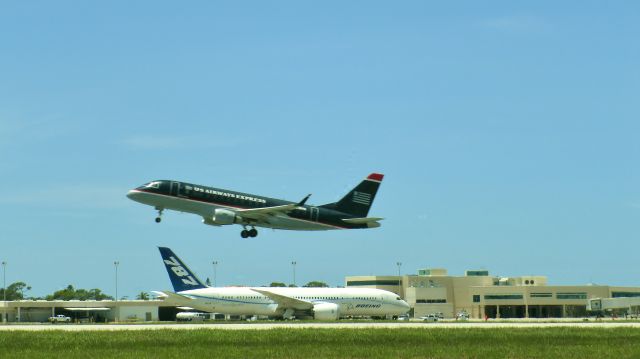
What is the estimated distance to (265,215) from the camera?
280 feet

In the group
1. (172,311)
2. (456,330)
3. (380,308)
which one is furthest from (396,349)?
(172,311)

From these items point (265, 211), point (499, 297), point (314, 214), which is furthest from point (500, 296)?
point (265, 211)

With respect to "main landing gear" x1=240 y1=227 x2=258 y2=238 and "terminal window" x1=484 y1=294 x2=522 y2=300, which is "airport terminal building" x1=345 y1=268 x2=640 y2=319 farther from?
"main landing gear" x1=240 y1=227 x2=258 y2=238

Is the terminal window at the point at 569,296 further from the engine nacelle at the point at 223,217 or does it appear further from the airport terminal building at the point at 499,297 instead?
the engine nacelle at the point at 223,217

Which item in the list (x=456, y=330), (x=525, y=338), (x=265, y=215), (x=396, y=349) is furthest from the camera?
(x=265, y=215)

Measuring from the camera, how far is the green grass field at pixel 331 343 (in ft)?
161

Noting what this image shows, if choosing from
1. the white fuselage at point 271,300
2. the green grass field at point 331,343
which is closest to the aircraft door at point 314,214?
the green grass field at point 331,343

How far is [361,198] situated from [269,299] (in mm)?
27907

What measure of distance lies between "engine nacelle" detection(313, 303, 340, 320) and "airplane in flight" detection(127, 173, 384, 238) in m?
23.7

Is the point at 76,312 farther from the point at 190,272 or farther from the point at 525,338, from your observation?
the point at 525,338

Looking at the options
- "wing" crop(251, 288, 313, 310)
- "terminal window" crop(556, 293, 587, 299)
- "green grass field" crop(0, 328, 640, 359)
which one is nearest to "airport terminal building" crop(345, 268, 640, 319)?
"terminal window" crop(556, 293, 587, 299)

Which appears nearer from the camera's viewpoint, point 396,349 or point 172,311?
point 396,349

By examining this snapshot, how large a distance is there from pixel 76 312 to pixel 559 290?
90560 mm

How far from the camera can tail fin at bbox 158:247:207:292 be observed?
384 ft
